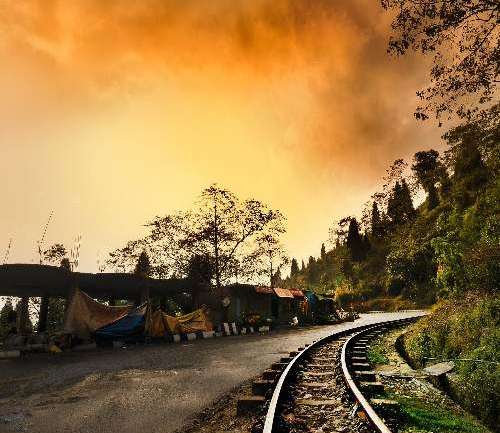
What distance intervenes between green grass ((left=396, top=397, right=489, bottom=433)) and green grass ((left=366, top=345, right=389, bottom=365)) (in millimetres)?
5594

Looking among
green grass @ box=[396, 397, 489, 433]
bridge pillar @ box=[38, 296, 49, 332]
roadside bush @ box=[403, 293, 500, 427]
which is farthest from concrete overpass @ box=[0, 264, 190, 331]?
green grass @ box=[396, 397, 489, 433]

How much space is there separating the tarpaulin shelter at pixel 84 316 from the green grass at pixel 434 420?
1641 cm

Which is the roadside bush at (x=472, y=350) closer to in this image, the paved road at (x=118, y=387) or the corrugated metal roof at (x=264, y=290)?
the paved road at (x=118, y=387)

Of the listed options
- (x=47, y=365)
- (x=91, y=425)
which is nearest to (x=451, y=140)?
(x=91, y=425)

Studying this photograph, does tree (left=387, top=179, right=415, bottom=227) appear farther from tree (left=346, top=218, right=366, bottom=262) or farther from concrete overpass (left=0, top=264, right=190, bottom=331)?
tree (left=346, top=218, right=366, bottom=262)

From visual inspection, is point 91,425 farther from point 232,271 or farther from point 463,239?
point 232,271

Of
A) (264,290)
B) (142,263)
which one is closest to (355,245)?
(142,263)

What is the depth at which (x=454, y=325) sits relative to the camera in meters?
13.4

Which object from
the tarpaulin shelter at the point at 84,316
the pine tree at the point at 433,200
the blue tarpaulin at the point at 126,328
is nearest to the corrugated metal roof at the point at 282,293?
the blue tarpaulin at the point at 126,328

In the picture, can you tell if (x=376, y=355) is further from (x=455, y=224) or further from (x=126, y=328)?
(x=455, y=224)

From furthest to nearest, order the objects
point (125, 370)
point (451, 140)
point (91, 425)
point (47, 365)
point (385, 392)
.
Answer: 1. point (451, 140)
2. point (47, 365)
3. point (125, 370)
4. point (385, 392)
5. point (91, 425)

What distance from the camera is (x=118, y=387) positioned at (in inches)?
344

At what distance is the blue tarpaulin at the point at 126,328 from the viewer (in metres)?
19.0

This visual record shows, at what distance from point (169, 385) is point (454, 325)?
392 inches
